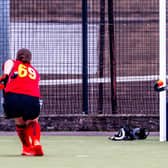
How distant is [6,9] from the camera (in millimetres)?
14680

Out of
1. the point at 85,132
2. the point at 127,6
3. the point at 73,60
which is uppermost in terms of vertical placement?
the point at 127,6

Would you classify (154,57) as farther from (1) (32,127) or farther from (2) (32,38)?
(1) (32,127)

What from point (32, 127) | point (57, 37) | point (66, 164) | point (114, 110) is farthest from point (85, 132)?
point (66, 164)

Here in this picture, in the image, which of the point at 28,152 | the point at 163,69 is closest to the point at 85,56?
the point at 163,69

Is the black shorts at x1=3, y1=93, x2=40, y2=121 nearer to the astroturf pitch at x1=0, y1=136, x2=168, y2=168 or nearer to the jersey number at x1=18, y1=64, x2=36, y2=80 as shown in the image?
the jersey number at x1=18, y1=64, x2=36, y2=80

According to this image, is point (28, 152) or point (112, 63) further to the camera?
point (112, 63)

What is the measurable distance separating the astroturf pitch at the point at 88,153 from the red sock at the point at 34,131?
24 centimetres

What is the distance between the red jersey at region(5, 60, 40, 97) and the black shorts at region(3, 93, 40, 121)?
55 mm

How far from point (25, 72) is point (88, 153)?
1.22 metres

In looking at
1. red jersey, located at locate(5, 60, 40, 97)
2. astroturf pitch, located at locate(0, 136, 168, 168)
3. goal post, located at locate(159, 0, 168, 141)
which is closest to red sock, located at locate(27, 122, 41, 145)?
astroturf pitch, located at locate(0, 136, 168, 168)

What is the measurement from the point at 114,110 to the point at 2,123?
6.39ft

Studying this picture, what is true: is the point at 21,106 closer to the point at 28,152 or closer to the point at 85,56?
the point at 28,152

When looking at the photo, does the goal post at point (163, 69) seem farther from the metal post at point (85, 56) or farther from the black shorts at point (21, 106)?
the black shorts at point (21, 106)

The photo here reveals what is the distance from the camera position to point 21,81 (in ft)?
30.7
